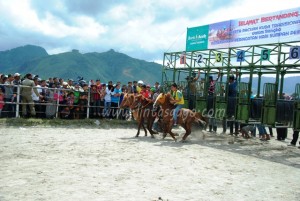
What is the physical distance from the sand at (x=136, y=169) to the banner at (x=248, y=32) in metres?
4.33

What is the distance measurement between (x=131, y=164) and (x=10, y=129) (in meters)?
6.25

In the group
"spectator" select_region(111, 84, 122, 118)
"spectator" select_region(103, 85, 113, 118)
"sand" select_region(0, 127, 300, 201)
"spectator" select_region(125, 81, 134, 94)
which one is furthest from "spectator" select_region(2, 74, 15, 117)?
"spectator" select_region(125, 81, 134, 94)

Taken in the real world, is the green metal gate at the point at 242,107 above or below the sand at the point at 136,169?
above

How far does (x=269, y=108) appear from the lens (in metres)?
11.5

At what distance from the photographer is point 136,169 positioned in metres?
6.68

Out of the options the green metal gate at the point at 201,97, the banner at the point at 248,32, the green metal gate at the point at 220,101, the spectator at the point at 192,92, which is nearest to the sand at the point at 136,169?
the green metal gate at the point at 220,101

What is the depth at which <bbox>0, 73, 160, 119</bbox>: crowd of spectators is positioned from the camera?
490 inches

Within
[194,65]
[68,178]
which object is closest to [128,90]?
[194,65]

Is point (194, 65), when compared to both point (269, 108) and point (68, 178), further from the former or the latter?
point (68, 178)

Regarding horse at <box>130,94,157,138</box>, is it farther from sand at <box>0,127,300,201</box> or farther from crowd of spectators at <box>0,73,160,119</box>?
crowd of spectators at <box>0,73,160,119</box>

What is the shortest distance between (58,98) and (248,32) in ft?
27.9

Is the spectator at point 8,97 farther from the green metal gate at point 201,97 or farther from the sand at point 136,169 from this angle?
the green metal gate at point 201,97

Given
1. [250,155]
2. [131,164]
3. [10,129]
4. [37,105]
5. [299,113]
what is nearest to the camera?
[131,164]

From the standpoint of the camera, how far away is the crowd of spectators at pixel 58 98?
1244 centimetres
